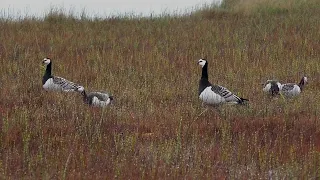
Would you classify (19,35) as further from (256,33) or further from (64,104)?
(64,104)

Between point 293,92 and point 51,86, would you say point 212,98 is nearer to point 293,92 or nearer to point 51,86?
point 293,92

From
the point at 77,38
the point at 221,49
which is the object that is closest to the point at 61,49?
the point at 77,38

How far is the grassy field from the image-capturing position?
7109mm

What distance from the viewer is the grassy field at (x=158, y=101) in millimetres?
7109

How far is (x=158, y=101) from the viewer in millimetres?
11703

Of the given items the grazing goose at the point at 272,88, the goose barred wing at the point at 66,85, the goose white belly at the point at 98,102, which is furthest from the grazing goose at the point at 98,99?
the grazing goose at the point at 272,88

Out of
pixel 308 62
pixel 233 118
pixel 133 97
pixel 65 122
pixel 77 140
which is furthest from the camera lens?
pixel 308 62

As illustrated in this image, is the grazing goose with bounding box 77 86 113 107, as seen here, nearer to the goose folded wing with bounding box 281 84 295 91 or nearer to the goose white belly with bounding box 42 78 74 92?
the goose white belly with bounding box 42 78 74 92

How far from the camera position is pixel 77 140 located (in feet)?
26.0

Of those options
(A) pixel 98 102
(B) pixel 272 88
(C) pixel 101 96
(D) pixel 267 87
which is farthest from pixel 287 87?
(A) pixel 98 102

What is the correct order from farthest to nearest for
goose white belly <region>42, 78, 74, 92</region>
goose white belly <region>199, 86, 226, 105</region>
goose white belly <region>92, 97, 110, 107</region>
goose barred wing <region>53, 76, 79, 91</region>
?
goose white belly <region>42, 78, 74, 92</region> → goose barred wing <region>53, 76, 79, 91</region> → goose white belly <region>199, 86, 226, 105</region> → goose white belly <region>92, 97, 110, 107</region>

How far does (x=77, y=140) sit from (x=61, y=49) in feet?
34.5

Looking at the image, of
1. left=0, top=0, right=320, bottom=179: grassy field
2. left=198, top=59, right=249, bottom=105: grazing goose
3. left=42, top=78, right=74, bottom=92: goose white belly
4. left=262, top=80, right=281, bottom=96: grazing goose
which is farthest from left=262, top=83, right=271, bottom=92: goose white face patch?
left=42, top=78, right=74, bottom=92: goose white belly

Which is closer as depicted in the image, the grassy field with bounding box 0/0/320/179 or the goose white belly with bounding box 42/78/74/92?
the grassy field with bounding box 0/0/320/179
